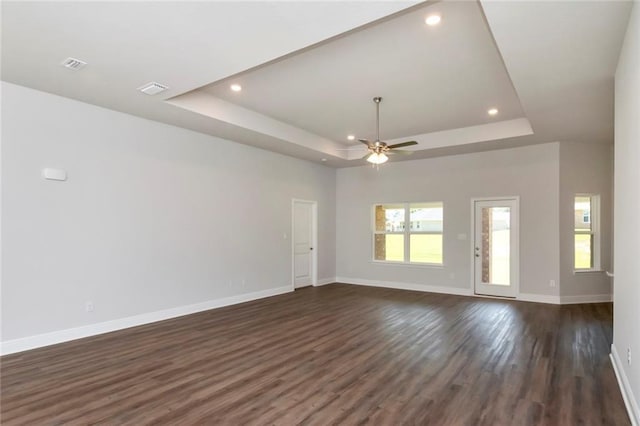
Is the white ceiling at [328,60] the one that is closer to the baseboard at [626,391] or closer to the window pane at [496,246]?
the window pane at [496,246]

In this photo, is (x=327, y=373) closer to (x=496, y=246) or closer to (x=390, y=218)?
(x=496, y=246)

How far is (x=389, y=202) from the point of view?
847cm

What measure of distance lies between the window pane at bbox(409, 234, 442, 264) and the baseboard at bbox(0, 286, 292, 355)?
149 inches

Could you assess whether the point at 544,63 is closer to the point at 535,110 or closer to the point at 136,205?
the point at 535,110

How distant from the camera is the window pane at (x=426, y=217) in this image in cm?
790

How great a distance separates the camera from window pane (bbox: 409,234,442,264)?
7.86m

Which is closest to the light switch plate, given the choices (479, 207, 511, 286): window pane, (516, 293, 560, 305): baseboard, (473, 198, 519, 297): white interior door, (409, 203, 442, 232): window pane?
(409, 203, 442, 232): window pane

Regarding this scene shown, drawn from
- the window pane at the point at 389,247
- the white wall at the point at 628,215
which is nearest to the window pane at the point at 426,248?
the window pane at the point at 389,247

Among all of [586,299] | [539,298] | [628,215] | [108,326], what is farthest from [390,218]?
[108,326]

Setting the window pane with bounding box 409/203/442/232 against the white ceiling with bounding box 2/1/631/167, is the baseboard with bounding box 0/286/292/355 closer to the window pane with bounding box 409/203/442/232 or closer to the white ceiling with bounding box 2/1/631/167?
the white ceiling with bounding box 2/1/631/167

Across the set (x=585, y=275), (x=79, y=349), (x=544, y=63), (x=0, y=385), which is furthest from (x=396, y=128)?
(x=0, y=385)

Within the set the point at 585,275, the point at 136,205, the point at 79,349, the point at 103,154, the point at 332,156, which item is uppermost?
the point at 332,156

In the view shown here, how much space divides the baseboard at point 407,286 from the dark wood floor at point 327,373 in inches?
78.8

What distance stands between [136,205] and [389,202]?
548 cm
